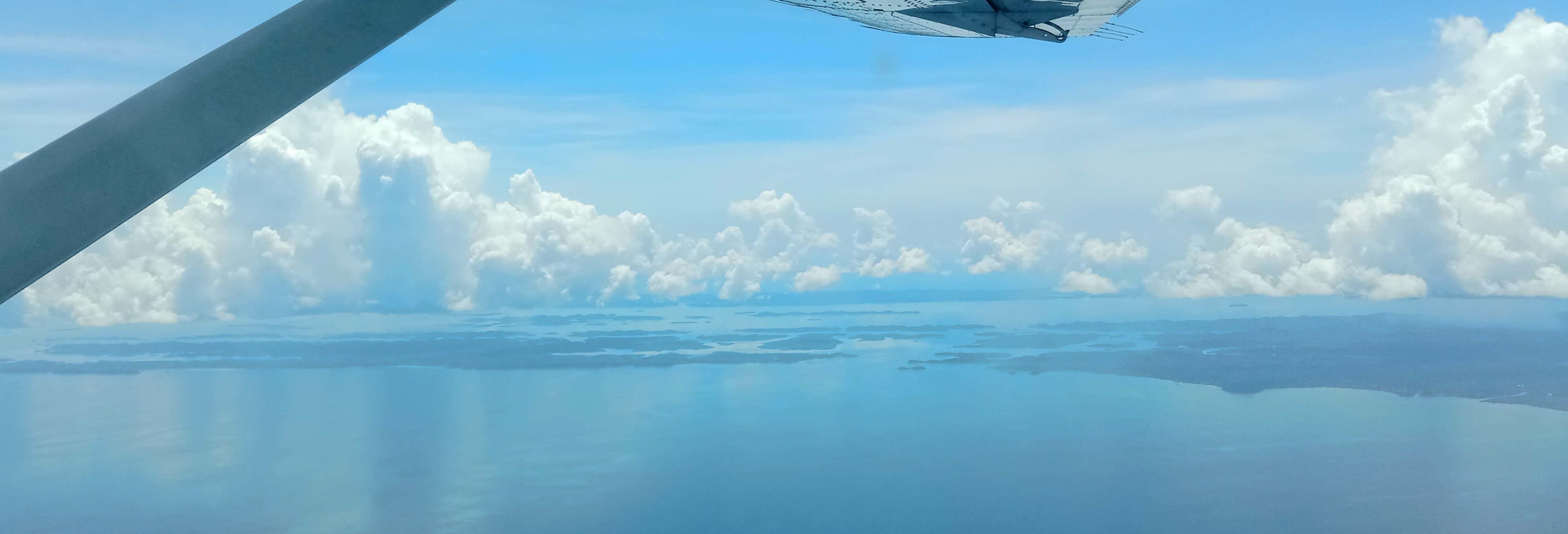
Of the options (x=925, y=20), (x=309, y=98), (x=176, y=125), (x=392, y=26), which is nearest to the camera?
(x=176, y=125)

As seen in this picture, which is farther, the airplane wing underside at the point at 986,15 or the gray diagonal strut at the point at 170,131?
Answer: the airplane wing underside at the point at 986,15

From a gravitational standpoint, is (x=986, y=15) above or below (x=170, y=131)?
above

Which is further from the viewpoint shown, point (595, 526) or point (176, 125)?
point (595, 526)

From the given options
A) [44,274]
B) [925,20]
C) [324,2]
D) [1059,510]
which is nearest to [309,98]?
[324,2]

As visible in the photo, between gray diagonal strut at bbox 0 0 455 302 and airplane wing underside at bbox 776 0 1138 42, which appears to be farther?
airplane wing underside at bbox 776 0 1138 42

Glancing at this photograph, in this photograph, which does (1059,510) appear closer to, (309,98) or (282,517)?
(282,517)

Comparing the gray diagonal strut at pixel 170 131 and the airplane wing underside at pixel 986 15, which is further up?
the airplane wing underside at pixel 986 15

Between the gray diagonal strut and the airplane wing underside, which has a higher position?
the airplane wing underside

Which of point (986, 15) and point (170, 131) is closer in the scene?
→ point (170, 131)
